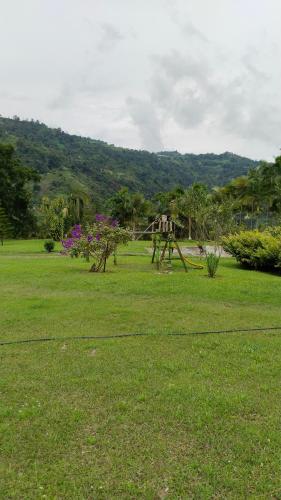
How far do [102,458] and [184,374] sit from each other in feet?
5.53

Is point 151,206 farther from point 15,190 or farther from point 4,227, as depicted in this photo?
point 4,227

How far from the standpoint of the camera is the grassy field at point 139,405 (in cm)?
282

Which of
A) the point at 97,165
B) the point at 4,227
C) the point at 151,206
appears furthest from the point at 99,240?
the point at 97,165

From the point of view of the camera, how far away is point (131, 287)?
31.7 feet

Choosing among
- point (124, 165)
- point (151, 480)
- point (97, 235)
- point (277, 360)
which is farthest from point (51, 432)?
point (124, 165)

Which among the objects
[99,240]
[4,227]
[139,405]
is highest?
[4,227]

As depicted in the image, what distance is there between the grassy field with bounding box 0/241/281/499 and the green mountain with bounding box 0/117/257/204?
34.6 metres

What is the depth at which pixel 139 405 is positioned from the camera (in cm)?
382

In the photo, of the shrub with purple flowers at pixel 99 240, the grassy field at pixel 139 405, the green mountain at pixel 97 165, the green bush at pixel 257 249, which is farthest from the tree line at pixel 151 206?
the grassy field at pixel 139 405

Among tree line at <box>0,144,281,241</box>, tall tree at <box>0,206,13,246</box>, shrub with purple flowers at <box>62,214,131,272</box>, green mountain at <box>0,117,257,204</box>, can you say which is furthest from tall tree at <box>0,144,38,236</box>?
shrub with purple flowers at <box>62,214,131,272</box>

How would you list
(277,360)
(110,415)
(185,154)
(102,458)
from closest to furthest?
1. (102,458)
2. (110,415)
3. (277,360)
4. (185,154)

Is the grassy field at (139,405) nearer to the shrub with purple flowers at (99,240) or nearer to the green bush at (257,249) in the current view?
the shrub with purple flowers at (99,240)

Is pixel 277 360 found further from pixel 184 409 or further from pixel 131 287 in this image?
pixel 131 287

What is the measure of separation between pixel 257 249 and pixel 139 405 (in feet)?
36.3
